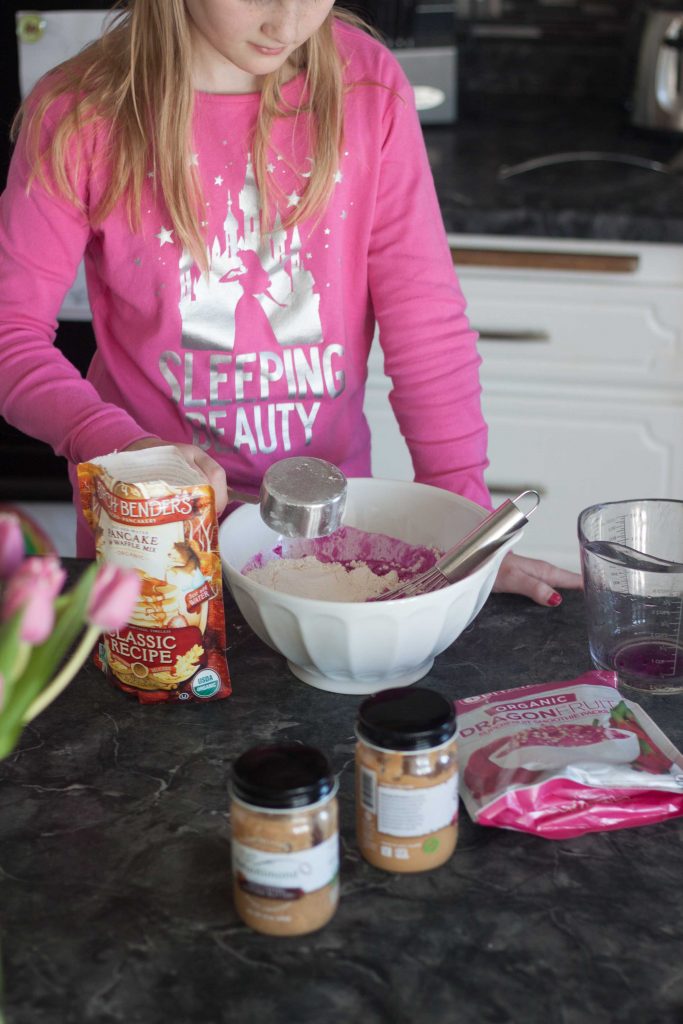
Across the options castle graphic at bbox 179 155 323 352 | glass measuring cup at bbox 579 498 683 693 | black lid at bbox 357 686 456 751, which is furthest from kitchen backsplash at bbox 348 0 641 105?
black lid at bbox 357 686 456 751

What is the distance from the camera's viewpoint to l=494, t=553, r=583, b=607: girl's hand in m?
1.09

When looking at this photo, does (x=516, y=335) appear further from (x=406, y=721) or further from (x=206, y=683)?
(x=406, y=721)

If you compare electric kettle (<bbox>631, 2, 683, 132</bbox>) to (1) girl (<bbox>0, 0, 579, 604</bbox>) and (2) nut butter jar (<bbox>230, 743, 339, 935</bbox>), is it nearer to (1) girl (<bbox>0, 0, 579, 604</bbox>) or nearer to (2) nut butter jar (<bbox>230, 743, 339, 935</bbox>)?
(1) girl (<bbox>0, 0, 579, 604</bbox>)

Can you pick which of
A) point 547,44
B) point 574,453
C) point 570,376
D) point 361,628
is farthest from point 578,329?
point 361,628

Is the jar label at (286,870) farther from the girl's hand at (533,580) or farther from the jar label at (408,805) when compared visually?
the girl's hand at (533,580)

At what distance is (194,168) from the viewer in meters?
1.19

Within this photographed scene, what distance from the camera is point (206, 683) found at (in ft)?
3.05

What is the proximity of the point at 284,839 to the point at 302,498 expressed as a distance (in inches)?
14.4

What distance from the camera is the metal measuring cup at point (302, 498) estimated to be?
99cm

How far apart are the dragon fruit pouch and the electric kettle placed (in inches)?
62.0

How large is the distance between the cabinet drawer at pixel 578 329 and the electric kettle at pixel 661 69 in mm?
446

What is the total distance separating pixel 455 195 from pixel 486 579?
114 centimetres

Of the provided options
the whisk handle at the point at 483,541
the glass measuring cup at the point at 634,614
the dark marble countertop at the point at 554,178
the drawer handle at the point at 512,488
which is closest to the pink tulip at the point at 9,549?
the whisk handle at the point at 483,541

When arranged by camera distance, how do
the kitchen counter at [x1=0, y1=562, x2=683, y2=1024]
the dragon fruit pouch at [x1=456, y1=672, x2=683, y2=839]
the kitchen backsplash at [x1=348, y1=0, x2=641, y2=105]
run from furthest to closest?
1. the kitchen backsplash at [x1=348, y1=0, x2=641, y2=105]
2. the dragon fruit pouch at [x1=456, y1=672, x2=683, y2=839]
3. the kitchen counter at [x1=0, y1=562, x2=683, y2=1024]
